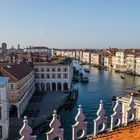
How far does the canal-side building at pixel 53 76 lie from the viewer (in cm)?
5088

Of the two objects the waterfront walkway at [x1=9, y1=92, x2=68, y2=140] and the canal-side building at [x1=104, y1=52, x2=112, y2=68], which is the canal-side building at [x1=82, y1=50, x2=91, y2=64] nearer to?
the canal-side building at [x1=104, y1=52, x2=112, y2=68]

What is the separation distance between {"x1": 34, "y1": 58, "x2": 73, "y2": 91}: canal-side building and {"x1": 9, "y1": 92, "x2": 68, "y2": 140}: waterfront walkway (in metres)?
4.18

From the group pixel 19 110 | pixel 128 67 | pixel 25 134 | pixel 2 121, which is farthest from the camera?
pixel 128 67

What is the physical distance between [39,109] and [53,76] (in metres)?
17.2

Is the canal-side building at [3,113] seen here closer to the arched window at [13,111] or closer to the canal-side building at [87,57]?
the arched window at [13,111]

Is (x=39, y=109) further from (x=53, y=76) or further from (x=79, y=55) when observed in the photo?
(x=79, y=55)

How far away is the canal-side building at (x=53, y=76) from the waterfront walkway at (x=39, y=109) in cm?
418

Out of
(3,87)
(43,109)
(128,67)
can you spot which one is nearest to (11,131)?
(3,87)

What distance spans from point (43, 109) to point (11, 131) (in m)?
8.54

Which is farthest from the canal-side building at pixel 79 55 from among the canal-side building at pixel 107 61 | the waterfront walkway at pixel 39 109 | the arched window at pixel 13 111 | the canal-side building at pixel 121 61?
the arched window at pixel 13 111

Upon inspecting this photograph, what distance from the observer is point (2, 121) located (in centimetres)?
2469

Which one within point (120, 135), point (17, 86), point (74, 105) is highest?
point (120, 135)

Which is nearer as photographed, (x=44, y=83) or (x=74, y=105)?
(x=74, y=105)

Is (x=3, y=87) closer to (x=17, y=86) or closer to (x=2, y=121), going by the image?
(x=2, y=121)
